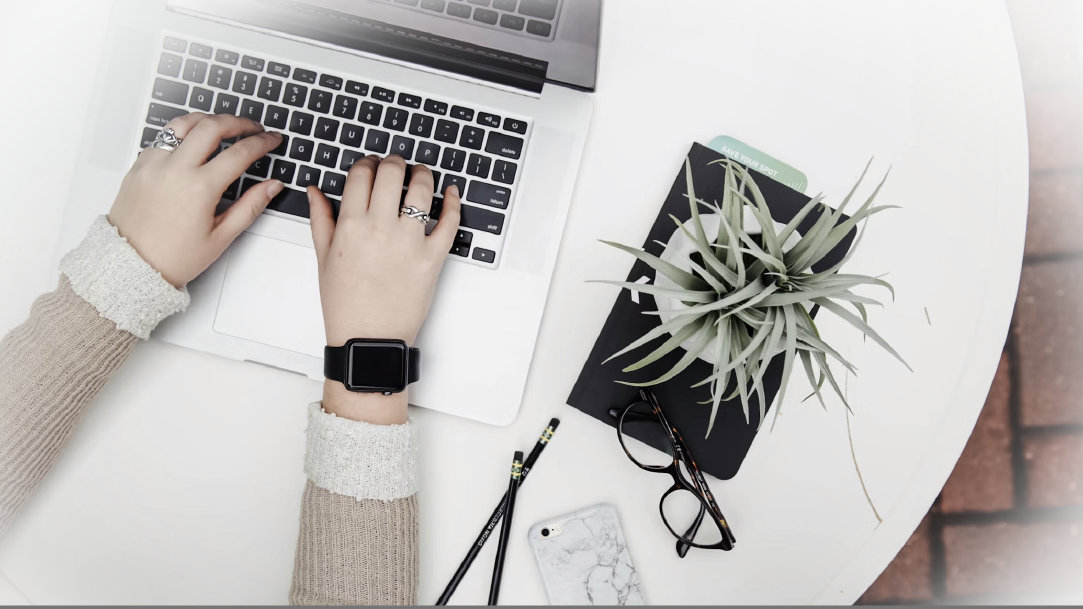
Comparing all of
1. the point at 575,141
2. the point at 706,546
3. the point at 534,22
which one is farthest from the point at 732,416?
the point at 534,22

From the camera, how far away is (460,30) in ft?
1.84

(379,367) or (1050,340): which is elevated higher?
(1050,340)

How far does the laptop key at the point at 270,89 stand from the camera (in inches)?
23.7

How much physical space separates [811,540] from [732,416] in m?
0.15

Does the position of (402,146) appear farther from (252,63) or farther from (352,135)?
(252,63)

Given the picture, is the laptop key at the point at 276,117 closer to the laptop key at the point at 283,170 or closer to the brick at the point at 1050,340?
the laptop key at the point at 283,170

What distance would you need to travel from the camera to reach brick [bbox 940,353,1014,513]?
1076 mm

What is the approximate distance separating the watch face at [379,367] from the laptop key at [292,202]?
0.14m

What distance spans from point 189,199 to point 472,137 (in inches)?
10.1

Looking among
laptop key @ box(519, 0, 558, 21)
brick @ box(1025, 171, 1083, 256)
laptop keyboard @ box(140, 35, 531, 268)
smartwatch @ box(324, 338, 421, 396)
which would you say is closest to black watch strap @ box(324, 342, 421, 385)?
smartwatch @ box(324, 338, 421, 396)

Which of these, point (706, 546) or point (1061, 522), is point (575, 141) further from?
point (1061, 522)

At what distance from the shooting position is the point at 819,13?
2.03 ft

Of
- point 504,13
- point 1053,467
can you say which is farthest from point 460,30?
point 1053,467

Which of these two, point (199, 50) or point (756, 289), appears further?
point (199, 50)
